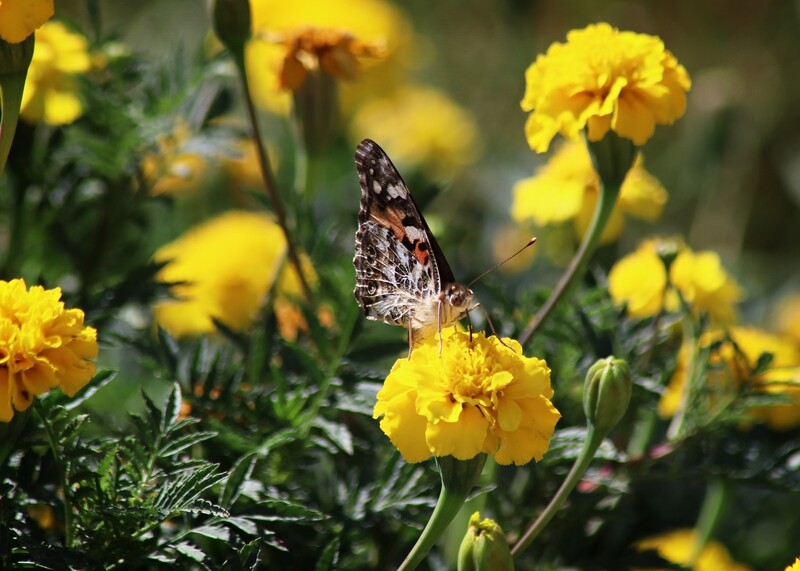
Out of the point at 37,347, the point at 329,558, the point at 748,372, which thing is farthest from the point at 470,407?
the point at 748,372

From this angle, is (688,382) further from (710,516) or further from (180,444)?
(180,444)

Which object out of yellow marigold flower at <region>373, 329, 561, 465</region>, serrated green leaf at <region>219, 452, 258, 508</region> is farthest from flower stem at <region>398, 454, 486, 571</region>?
serrated green leaf at <region>219, 452, 258, 508</region>

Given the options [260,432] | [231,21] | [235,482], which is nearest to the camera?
[235,482]

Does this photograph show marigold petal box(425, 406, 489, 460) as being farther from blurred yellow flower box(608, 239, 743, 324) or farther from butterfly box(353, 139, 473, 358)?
blurred yellow flower box(608, 239, 743, 324)

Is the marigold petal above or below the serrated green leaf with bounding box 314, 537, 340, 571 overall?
above

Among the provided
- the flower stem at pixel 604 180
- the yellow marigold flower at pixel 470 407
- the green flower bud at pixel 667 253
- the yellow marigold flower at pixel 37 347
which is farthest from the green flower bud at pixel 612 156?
the yellow marigold flower at pixel 37 347

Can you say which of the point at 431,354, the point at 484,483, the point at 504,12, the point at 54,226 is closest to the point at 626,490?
the point at 484,483

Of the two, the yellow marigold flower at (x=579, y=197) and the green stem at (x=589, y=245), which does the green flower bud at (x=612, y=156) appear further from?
the yellow marigold flower at (x=579, y=197)
